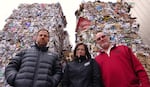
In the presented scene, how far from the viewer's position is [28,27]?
6.30 metres

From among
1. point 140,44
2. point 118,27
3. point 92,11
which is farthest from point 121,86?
point 92,11

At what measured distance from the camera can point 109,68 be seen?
11.7ft

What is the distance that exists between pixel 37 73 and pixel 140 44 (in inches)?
102

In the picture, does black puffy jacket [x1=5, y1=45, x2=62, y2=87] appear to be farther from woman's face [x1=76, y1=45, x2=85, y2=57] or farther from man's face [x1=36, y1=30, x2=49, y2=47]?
woman's face [x1=76, y1=45, x2=85, y2=57]

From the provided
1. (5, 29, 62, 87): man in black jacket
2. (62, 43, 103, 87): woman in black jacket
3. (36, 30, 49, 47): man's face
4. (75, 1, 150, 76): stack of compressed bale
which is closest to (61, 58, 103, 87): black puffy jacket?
(62, 43, 103, 87): woman in black jacket

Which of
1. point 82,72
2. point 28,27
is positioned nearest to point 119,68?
point 82,72

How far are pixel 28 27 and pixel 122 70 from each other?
3.24 metres

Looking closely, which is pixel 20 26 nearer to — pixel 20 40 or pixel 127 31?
pixel 20 40

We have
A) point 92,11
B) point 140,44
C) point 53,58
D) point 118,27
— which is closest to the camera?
point 53,58

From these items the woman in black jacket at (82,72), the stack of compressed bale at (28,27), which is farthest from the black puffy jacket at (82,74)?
the stack of compressed bale at (28,27)

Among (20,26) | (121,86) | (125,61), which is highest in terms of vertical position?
(20,26)

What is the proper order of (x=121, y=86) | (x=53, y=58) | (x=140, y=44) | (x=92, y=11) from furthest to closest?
(x=92, y=11) < (x=140, y=44) < (x=53, y=58) < (x=121, y=86)

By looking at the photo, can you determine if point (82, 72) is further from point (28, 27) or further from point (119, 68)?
point (28, 27)

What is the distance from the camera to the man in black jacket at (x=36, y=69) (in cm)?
356
